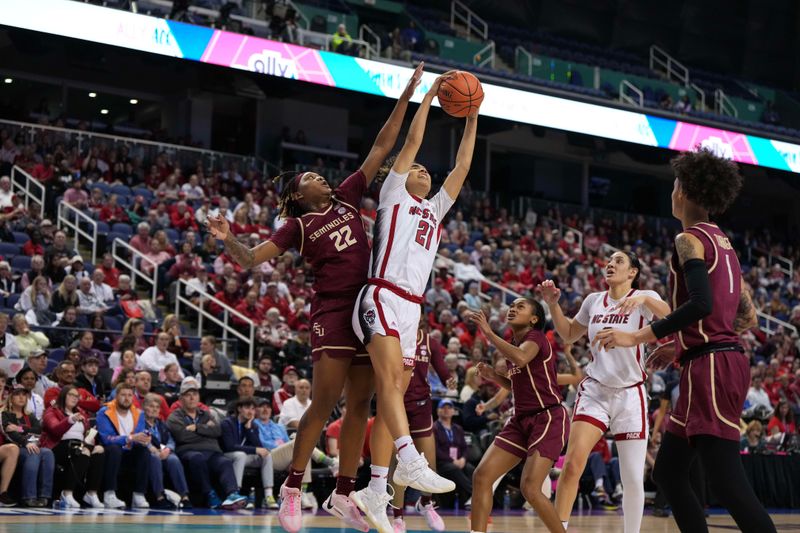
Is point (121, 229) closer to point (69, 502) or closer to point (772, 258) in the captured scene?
point (69, 502)

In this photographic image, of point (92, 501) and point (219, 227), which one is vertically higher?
point (219, 227)

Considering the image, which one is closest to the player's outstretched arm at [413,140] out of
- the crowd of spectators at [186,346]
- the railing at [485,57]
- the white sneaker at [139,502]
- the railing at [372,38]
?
the crowd of spectators at [186,346]

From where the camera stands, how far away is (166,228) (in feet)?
57.2

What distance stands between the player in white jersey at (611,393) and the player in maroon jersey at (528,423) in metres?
0.19

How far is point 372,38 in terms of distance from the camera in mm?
25406

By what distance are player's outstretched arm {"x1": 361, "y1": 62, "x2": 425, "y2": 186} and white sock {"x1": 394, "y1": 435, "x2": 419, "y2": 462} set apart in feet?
5.71

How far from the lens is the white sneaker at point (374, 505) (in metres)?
6.00

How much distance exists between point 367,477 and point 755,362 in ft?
41.3

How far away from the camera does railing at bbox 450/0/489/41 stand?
2808cm

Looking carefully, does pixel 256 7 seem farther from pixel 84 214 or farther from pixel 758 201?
pixel 758 201

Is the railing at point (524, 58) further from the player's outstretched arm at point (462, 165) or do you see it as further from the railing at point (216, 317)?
the player's outstretched arm at point (462, 165)

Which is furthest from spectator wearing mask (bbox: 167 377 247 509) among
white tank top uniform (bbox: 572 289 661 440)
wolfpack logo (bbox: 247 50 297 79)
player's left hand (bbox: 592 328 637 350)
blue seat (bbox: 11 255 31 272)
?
wolfpack logo (bbox: 247 50 297 79)

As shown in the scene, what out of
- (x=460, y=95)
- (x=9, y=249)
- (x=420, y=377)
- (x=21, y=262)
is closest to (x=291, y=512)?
(x=420, y=377)

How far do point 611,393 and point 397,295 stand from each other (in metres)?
1.87
